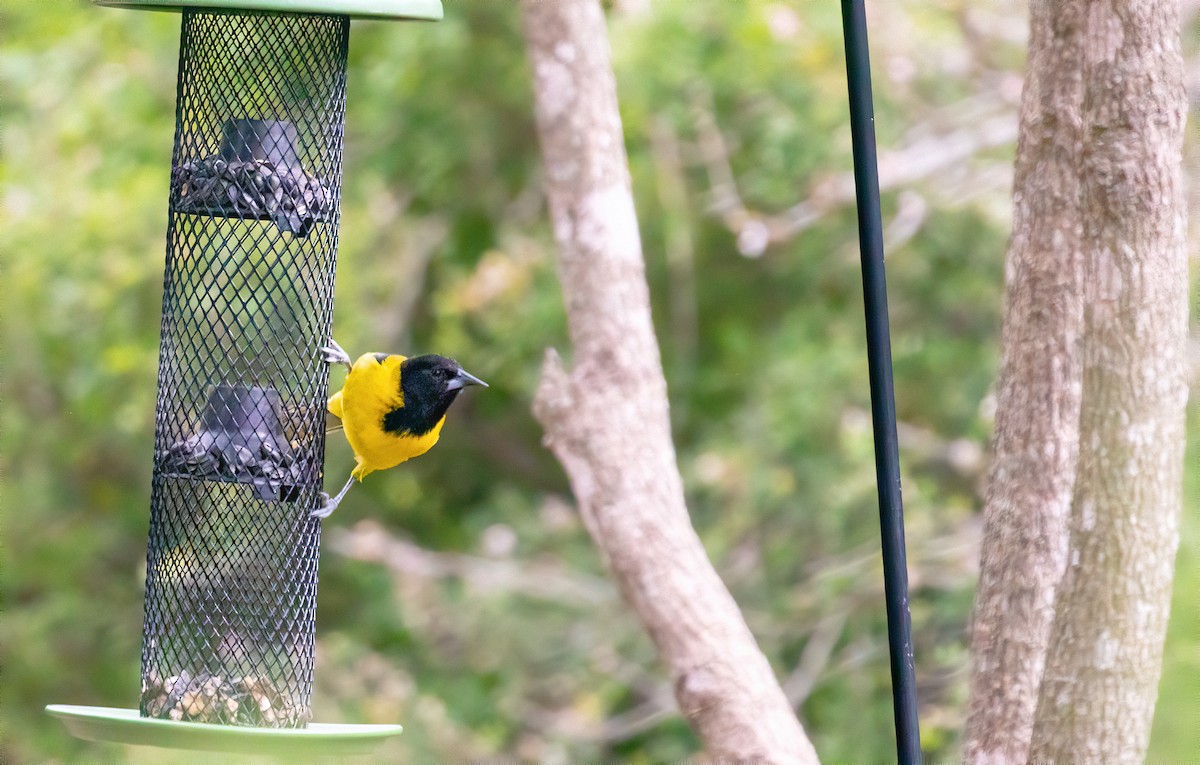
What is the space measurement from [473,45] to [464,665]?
12.4ft

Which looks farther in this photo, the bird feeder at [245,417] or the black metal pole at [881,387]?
the bird feeder at [245,417]

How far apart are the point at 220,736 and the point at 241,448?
32.9 inches

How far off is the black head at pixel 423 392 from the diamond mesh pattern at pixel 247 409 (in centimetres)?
37

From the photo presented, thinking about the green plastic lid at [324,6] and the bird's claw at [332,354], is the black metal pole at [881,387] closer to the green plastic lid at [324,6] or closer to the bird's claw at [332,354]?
the green plastic lid at [324,6]

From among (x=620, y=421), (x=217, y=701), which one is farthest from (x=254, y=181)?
(x=620, y=421)

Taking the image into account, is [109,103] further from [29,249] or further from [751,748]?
[751,748]

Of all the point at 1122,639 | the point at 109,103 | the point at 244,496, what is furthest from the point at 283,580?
the point at 109,103

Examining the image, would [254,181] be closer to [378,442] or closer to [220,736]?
[378,442]

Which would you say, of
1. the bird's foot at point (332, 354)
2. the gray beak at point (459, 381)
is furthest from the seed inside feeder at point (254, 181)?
the gray beak at point (459, 381)

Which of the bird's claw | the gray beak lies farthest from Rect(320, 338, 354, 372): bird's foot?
the gray beak

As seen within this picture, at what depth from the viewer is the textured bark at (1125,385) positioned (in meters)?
3.30

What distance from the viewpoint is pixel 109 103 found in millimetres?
8289

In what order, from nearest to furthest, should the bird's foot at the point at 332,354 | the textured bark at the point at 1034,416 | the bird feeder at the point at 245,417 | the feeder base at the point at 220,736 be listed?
1. the feeder base at the point at 220,736
2. the bird feeder at the point at 245,417
3. the textured bark at the point at 1034,416
4. the bird's foot at the point at 332,354

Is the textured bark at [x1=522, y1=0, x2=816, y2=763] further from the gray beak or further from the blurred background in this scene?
the blurred background
